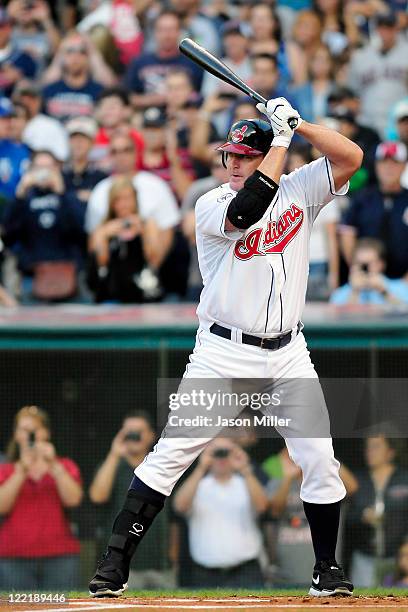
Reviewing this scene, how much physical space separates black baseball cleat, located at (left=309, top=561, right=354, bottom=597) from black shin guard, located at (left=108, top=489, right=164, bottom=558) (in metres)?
0.74

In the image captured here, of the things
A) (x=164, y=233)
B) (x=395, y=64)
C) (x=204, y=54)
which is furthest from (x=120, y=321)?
(x=395, y=64)

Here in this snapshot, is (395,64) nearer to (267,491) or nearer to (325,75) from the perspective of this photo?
(325,75)

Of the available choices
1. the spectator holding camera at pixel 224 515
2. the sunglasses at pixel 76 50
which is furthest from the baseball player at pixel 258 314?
the sunglasses at pixel 76 50

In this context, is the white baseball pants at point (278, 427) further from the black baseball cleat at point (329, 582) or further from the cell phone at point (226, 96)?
the cell phone at point (226, 96)

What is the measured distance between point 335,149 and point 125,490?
3.27 metres

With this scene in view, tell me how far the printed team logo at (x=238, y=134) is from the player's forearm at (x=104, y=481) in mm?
3161

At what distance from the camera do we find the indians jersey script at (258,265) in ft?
17.1

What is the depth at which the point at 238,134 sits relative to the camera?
5277 millimetres

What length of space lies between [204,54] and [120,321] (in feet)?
8.54

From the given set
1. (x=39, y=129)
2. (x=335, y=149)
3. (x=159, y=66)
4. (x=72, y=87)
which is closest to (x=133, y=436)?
(x=335, y=149)

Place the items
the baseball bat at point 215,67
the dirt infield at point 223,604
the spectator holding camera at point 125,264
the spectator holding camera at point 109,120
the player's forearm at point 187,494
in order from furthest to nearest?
the spectator holding camera at point 109,120 → the spectator holding camera at point 125,264 → the player's forearm at point 187,494 → the baseball bat at point 215,67 → the dirt infield at point 223,604

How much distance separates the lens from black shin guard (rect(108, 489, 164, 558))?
17.2ft

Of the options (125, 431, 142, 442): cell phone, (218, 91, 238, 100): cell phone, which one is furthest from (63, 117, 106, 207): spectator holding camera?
(125, 431, 142, 442): cell phone

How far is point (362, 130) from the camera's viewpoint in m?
10.1
